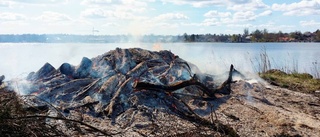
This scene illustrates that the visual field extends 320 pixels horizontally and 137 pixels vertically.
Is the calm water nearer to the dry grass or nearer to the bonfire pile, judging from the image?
the bonfire pile

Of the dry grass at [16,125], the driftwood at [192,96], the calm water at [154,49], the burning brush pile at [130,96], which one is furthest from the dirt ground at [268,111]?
the dry grass at [16,125]

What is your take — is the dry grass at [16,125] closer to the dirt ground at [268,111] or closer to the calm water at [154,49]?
the dirt ground at [268,111]

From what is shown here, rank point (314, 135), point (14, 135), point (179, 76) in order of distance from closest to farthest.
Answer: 1. point (14, 135)
2. point (314, 135)
3. point (179, 76)

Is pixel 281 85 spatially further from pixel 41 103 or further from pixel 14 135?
pixel 14 135

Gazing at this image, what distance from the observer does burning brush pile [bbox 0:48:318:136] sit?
638 centimetres

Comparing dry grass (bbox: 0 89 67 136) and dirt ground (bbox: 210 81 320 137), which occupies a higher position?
dry grass (bbox: 0 89 67 136)

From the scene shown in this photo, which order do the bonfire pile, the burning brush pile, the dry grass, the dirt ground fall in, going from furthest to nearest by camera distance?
the dirt ground < the bonfire pile < the burning brush pile < the dry grass

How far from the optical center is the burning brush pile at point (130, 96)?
6.38 metres

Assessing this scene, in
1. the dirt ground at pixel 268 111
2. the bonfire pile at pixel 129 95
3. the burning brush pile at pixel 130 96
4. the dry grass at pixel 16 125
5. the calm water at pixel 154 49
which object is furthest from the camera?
the calm water at pixel 154 49

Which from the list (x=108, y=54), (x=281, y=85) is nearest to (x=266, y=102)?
(x=281, y=85)

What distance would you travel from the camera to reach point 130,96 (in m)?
7.82

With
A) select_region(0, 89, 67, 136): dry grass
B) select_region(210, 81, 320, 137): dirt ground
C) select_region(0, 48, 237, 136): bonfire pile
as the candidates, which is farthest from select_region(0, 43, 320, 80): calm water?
select_region(0, 89, 67, 136): dry grass

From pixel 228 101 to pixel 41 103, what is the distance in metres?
4.38

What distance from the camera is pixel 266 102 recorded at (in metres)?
8.48
